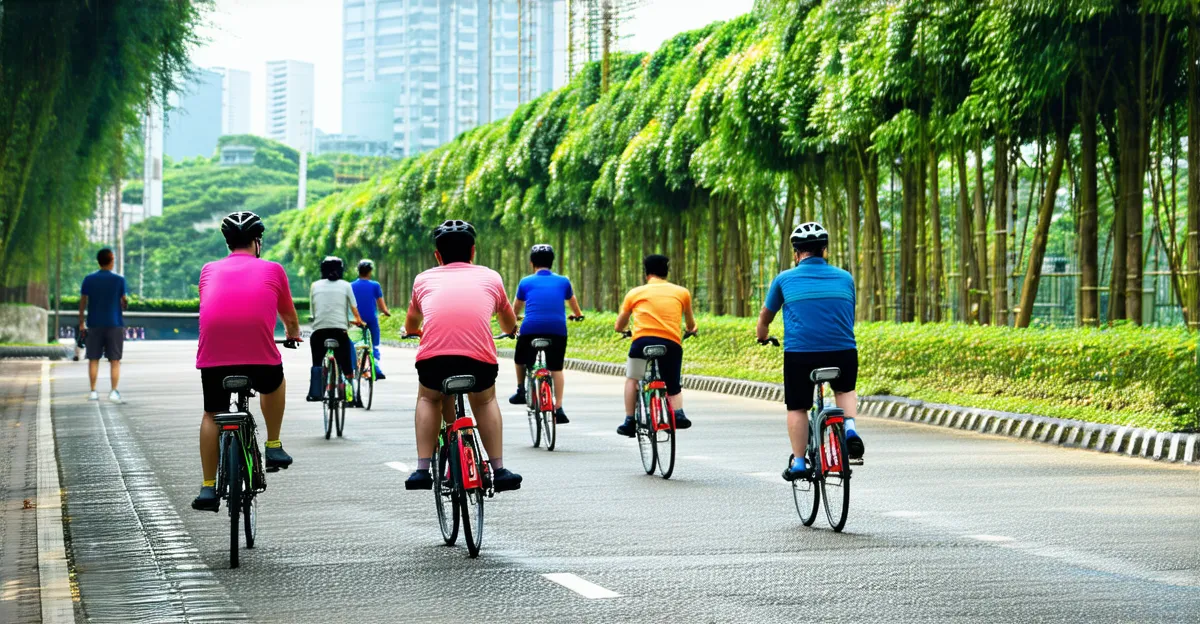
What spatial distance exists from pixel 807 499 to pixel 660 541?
3.72 ft

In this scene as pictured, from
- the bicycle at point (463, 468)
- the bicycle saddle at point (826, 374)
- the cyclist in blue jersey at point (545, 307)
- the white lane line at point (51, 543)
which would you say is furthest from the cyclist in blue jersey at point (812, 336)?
the cyclist in blue jersey at point (545, 307)

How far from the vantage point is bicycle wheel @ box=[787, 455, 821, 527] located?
33.2 feet

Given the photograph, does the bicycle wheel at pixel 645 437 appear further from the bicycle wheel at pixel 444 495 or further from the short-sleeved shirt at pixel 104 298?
the short-sleeved shirt at pixel 104 298

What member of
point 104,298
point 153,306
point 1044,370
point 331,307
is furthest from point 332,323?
point 153,306

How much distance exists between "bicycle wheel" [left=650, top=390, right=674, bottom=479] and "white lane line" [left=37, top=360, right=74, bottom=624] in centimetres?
428

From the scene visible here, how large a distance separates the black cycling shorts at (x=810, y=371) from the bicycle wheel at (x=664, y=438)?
9.15 ft

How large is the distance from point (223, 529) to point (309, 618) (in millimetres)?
2980

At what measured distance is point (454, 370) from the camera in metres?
9.05

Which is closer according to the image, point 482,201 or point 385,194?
point 482,201

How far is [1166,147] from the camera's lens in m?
→ 23.7

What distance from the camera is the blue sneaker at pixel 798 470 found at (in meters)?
10.1

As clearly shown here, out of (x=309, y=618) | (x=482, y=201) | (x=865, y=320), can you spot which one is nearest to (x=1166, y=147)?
(x=865, y=320)

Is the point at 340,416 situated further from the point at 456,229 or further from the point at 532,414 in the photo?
the point at 456,229

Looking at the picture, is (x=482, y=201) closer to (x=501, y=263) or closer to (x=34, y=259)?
(x=501, y=263)
